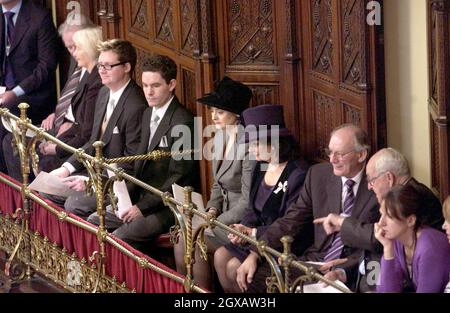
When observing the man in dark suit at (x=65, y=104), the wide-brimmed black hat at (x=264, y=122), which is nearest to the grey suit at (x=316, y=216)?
the wide-brimmed black hat at (x=264, y=122)

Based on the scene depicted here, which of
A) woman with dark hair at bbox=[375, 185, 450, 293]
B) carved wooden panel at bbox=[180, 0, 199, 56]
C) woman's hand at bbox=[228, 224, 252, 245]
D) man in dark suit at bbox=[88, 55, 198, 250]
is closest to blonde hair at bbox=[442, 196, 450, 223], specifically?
woman with dark hair at bbox=[375, 185, 450, 293]

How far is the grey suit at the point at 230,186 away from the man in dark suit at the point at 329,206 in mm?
548

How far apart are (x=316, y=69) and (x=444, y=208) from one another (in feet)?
8.04

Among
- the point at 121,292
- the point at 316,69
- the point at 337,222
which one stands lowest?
the point at 121,292

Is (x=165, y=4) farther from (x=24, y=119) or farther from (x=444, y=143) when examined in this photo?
(x=444, y=143)

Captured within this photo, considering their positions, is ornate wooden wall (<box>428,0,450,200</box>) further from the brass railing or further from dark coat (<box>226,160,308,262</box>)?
the brass railing

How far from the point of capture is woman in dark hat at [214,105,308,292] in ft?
29.3

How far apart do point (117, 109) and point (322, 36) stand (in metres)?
1.77

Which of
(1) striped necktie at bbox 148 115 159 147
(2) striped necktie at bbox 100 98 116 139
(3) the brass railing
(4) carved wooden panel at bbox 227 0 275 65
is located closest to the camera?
(3) the brass railing

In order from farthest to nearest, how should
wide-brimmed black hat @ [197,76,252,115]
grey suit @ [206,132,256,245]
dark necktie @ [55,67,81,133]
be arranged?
dark necktie @ [55,67,81,133] < wide-brimmed black hat @ [197,76,252,115] < grey suit @ [206,132,256,245]

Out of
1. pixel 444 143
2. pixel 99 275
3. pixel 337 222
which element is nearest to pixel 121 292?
pixel 99 275

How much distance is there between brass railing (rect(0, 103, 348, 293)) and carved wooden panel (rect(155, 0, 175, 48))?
1278 mm

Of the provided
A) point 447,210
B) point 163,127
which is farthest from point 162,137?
point 447,210

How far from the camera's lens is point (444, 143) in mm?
8305
